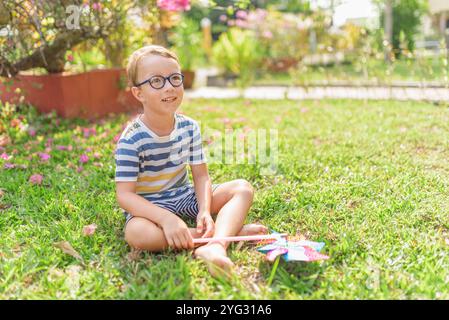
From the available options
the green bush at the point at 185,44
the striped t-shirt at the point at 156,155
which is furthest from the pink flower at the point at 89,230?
the green bush at the point at 185,44

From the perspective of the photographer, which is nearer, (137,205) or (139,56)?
(137,205)

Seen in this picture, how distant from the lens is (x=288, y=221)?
234 cm

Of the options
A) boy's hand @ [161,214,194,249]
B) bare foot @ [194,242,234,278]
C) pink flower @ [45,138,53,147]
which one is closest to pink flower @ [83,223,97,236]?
boy's hand @ [161,214,194,249]

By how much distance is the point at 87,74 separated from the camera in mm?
4910

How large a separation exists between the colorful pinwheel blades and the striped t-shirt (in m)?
0.60

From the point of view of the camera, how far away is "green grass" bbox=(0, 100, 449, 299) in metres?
1.71

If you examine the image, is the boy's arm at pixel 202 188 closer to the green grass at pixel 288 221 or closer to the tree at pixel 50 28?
the green grass at pixel 288 221

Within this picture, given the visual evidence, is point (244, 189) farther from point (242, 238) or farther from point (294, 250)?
point (294, 250)

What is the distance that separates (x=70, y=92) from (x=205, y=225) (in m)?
3.20

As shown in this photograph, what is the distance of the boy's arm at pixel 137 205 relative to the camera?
1.95m

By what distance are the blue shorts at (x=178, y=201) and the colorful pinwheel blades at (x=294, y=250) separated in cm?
48

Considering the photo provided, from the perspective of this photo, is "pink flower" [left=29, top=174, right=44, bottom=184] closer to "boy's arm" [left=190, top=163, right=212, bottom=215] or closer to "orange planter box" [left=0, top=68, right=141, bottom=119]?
"boy's arm" [left=190, top=163, right=212, bottom=215]

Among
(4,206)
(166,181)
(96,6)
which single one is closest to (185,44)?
(96,6)
